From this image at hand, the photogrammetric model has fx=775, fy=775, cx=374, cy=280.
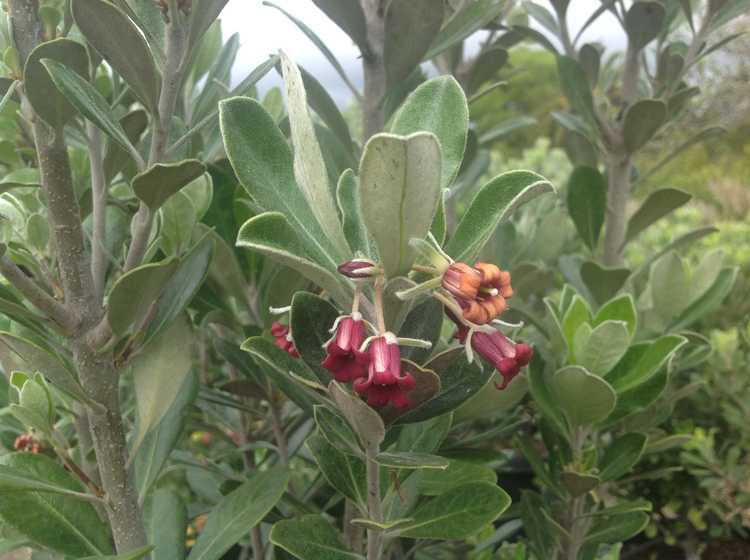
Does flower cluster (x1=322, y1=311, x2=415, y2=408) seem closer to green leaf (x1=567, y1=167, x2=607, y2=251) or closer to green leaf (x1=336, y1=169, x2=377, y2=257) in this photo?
green leaf (x1=336, y1=169, x2=377, y2=257)

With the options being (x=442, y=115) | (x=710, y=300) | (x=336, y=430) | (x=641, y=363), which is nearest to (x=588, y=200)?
(x=710, y=300)

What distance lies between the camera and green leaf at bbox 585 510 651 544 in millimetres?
1420

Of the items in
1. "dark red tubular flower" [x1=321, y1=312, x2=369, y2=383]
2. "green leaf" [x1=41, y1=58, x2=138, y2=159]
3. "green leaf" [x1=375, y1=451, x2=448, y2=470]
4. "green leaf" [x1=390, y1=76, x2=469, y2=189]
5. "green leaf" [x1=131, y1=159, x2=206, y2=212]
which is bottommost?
"green leaf" [x1=375, y1=451, x2=448, y2=470]

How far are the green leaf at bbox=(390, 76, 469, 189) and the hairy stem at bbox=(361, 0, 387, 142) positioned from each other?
1.31 ft

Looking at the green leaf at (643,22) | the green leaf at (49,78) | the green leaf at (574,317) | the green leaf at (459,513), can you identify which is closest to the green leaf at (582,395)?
the green leaf at (574,317)

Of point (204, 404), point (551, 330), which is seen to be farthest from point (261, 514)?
point (551, 330)

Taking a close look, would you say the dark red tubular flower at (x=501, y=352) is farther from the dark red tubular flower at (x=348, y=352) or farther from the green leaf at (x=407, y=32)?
the green leaf at (x=407, y=32)

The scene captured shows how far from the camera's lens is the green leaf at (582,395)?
1.22m

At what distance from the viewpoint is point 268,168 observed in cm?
89

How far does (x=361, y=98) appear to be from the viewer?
1.42 metres

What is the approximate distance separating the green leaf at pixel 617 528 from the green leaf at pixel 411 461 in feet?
2.19

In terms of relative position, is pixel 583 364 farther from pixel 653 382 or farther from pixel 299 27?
pixel 299 27

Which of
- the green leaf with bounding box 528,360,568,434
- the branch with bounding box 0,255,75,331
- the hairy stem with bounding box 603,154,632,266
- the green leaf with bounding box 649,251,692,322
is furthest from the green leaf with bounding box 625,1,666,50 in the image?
the branch with bounding box 0,255,75,331

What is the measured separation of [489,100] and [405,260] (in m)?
26.6
